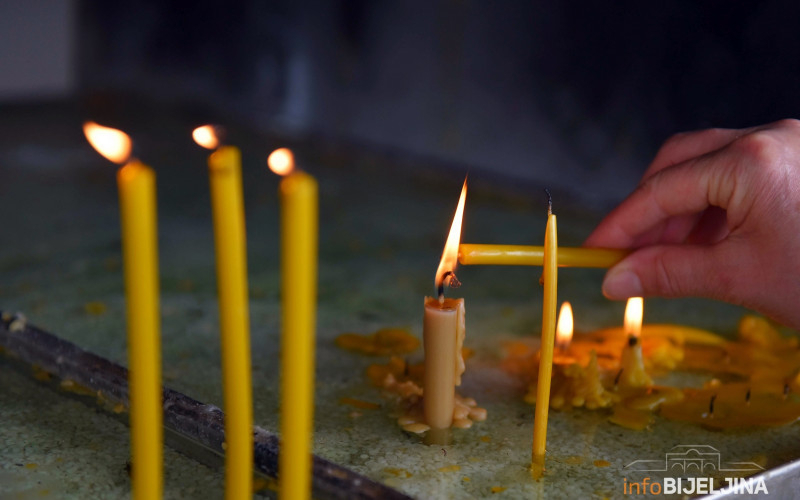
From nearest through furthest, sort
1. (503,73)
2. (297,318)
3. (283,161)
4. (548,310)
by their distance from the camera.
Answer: (297,318) → (283,161) → (548,310) → (503,73)

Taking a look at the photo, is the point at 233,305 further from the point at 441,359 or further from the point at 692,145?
the point at 692,145

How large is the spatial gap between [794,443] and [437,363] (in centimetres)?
43

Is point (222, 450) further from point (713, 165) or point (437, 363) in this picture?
point (713, 165)

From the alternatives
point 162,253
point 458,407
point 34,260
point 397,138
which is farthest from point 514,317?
point 397,138

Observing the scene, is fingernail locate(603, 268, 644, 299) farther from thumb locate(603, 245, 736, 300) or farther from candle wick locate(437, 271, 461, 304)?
candle wick locate(437, 271, 461, 304)

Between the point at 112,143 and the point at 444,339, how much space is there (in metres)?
0.38

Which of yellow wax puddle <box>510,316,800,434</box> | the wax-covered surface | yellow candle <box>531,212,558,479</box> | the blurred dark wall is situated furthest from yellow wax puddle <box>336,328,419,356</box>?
the blurred dark wall

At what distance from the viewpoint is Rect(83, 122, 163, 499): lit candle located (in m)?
0.48

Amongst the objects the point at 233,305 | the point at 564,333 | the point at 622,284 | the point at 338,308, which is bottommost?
the point at 338,308

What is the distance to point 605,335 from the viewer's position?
125 centimetres

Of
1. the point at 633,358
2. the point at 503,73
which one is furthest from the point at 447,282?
the point at 503,73

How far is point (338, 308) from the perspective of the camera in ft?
4.45

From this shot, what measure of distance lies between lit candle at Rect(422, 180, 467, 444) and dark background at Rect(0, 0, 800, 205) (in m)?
1.25

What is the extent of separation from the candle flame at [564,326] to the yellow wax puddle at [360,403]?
27 cm
